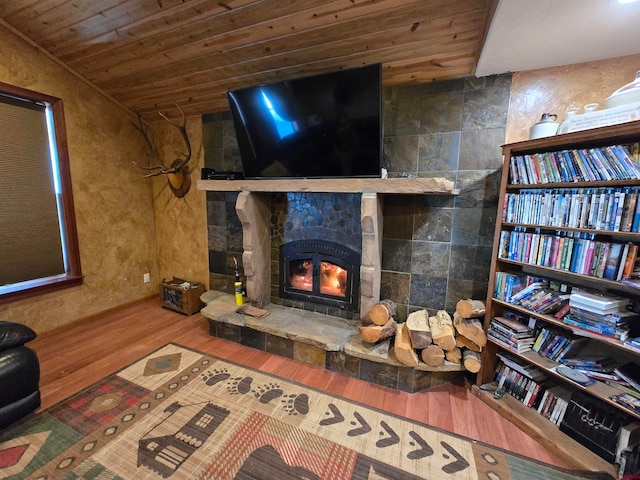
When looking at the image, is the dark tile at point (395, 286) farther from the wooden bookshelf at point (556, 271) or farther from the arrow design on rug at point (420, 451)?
the arrow design on rug at point (420, 451)

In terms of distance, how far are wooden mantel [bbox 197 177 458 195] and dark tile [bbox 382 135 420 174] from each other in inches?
15.8

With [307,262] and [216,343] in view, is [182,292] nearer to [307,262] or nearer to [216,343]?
[216,343]

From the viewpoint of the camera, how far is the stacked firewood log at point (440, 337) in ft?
6.17

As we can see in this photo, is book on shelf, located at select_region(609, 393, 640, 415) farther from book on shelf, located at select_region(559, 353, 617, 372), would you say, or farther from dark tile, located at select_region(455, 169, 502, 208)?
dark tile, located at select_region(455, 169, 502, 208)

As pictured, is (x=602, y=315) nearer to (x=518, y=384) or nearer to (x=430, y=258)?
(x=518, y=384)

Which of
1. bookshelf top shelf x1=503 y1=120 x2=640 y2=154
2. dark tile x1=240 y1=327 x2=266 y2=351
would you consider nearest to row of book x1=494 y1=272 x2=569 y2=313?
bookshelf top shelf x1=503 y1=120 x2=640 y2=154

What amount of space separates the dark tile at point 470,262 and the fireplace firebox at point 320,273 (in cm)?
82

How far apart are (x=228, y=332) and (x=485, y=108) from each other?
2943 millimetres

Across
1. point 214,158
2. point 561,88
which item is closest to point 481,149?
point 561,88

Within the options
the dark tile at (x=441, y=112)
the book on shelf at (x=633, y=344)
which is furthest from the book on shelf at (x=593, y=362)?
the dark tile at (x=441, y=112)

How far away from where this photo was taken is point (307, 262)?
2.78 meters

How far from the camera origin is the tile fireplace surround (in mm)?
1965

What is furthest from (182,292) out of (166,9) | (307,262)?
(166,9)

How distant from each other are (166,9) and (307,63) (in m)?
1.03
